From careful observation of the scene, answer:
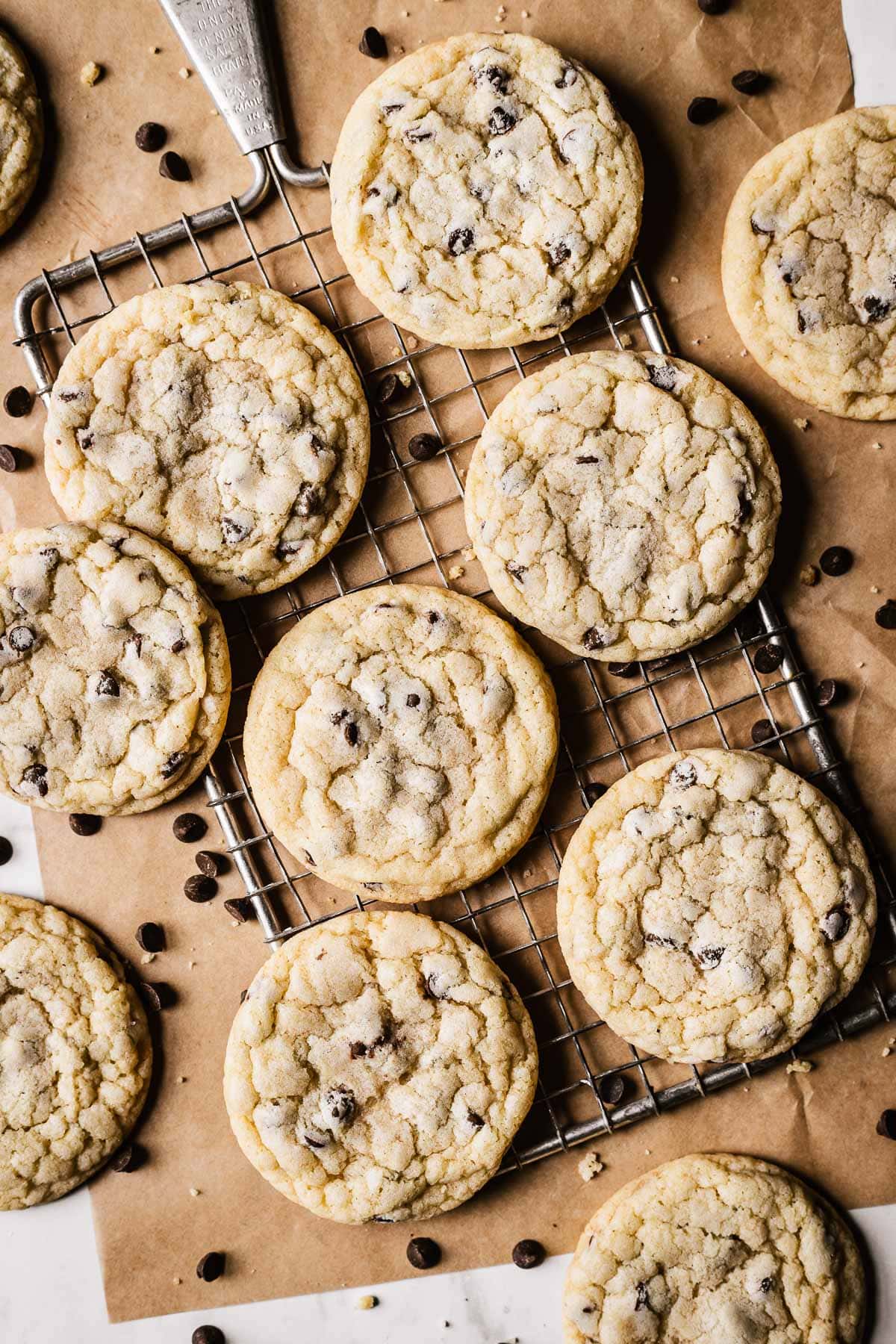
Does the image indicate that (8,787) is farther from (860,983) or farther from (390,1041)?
(860,983)

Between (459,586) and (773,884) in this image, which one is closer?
(773,884)

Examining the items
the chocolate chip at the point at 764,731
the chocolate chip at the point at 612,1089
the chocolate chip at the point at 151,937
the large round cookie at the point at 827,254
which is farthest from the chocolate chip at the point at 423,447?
the chocolate chip at the point at 612,1089

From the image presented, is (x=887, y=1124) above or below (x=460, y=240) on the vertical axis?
below

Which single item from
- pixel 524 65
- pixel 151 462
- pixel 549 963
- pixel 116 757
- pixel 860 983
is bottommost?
pixel 860 983

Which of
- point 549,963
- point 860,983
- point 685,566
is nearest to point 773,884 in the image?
point 860,983

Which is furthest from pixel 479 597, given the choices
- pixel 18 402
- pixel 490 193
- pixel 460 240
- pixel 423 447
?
pixel 18 402

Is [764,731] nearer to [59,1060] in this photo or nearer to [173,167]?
[59,1060]

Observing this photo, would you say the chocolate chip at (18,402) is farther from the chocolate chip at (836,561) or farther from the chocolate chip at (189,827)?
the chocolate chip at (836,561)
